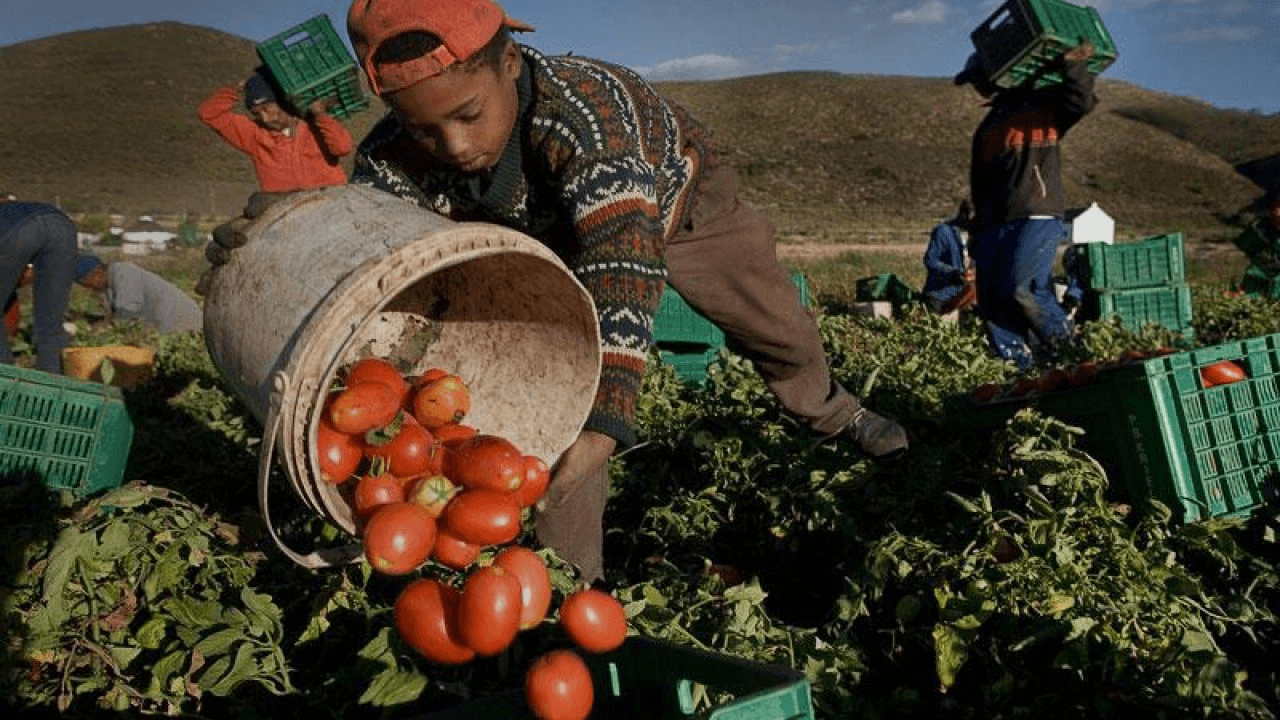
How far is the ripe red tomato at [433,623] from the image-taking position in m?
2.07

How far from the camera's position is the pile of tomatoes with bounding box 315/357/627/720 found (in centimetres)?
199

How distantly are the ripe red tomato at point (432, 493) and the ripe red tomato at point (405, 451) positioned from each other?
61 millimetres

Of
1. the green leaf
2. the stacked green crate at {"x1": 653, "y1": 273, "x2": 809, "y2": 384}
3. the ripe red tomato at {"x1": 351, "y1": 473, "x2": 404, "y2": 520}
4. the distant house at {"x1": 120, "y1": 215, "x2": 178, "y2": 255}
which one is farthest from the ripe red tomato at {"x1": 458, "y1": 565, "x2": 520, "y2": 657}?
the distant house at {"x1": 120, "y1": 215, "x2": 178, "y2": 255}

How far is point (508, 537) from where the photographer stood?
228 cm

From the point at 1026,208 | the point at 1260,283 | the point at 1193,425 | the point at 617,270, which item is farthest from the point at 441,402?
the point at 1260,283

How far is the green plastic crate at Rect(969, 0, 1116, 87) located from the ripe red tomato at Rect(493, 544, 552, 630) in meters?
5.44

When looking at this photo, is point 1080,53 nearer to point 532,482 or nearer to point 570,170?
point 570,170

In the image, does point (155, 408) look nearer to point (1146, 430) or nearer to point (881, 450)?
point (881, 450)

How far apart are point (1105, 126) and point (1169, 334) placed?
54.6 m

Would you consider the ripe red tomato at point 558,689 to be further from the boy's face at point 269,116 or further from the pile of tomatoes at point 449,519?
the boy's face at point 269,116

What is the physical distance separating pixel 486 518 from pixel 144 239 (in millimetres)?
21484

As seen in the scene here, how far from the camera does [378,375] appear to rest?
2.64m

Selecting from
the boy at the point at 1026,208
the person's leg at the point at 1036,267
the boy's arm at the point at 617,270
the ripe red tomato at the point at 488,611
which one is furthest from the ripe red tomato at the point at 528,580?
the person's leg at the point at 1036,267

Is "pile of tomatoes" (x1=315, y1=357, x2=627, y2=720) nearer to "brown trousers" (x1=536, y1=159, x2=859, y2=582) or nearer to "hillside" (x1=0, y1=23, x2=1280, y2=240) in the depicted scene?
"brown trousers" (x1=536, y1=159, x2=859, y2=582)
